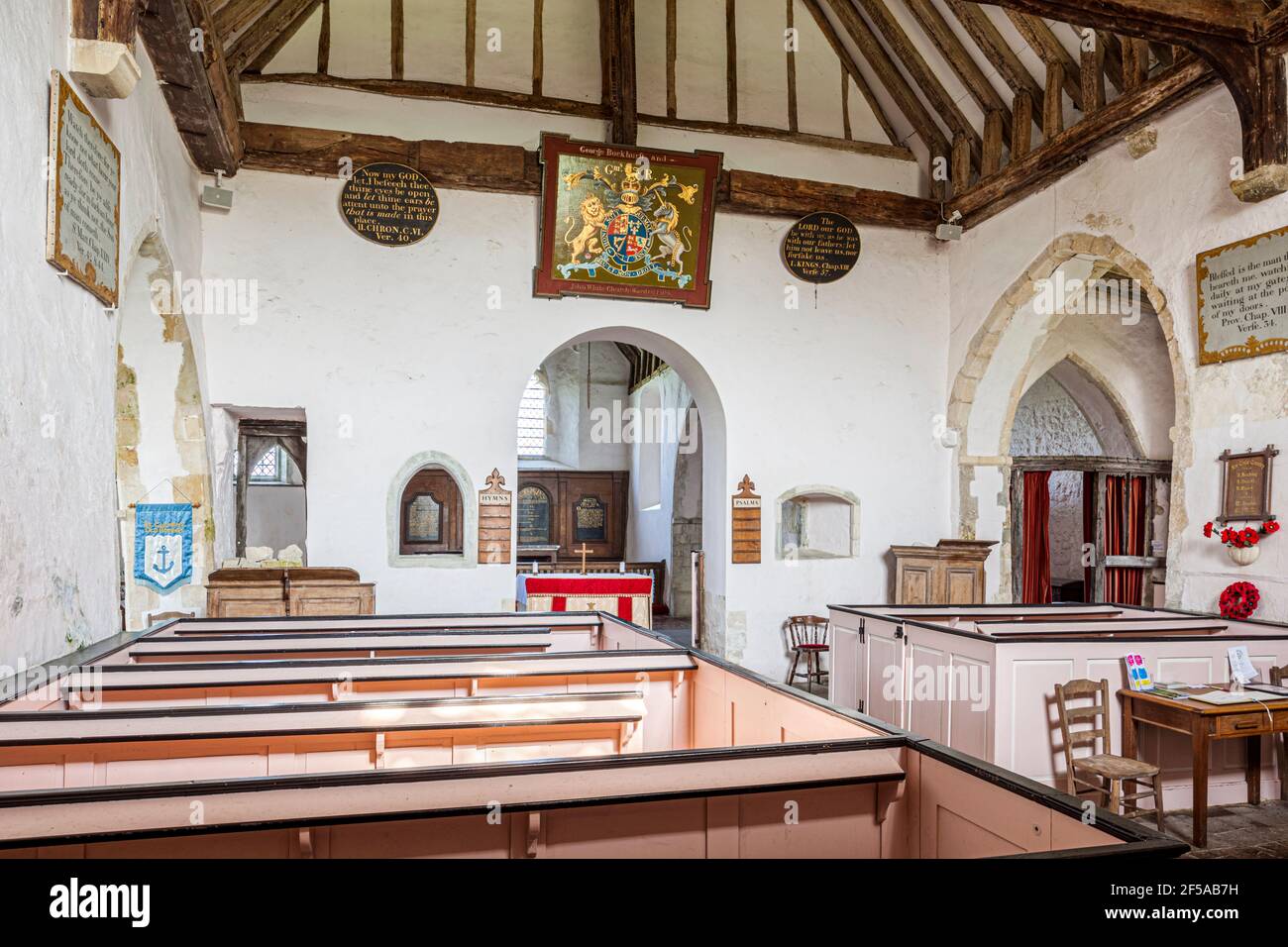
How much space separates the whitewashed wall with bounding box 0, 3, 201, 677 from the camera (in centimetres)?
334

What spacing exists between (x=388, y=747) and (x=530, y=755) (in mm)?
527

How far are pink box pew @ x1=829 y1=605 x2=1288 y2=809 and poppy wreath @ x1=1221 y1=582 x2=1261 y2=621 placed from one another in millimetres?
230

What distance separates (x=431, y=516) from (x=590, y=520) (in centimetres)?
314

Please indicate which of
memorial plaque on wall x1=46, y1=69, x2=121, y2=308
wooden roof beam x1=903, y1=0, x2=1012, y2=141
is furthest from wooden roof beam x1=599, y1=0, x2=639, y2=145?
memorial plaque on wall x1=46, y1=69, x2=121, y2=308

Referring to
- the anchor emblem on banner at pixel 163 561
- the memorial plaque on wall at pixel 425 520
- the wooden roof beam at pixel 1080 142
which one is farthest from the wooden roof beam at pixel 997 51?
the memorial plaque on wall at pixel 425 520

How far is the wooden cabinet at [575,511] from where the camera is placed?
53.9ft

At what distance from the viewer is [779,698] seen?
313cm

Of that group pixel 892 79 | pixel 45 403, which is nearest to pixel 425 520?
pixel 892 79

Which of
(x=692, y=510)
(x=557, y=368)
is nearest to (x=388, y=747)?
(x=692, y=510)

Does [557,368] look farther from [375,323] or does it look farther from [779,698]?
[779,698]

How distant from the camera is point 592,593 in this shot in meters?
8.39

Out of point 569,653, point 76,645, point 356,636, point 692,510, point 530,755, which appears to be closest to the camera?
point 530,755

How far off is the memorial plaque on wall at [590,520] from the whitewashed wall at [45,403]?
11.9m

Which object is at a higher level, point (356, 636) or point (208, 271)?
point (208, 271)
